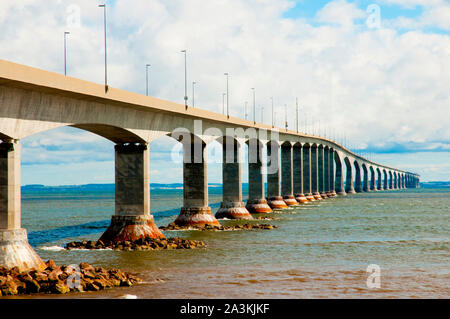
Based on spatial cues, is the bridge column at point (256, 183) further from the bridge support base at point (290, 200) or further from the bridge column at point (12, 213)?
the bridge column at point (12, 213)

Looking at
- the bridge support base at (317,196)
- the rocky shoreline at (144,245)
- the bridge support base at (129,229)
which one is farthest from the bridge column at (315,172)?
the rocky shoreline at (144,245)

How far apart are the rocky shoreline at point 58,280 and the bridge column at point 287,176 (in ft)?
223

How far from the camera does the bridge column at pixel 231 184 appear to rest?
65.1 meters

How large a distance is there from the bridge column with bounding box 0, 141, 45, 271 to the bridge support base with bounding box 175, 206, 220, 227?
26660 millimetres

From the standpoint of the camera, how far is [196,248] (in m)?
39.8

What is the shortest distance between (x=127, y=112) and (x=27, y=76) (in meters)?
12.7

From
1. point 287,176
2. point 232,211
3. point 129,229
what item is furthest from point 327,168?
point 129,229

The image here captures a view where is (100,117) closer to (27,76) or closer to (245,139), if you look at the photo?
(27,76)

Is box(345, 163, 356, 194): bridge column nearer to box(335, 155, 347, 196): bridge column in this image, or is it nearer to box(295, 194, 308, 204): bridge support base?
box(335, 155, 347, 196): bridge column

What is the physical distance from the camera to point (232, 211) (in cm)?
6500

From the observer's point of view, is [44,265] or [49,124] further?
[49,124]

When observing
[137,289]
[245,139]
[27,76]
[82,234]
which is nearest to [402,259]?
[137,289]

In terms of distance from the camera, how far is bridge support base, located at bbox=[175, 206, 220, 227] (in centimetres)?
5447

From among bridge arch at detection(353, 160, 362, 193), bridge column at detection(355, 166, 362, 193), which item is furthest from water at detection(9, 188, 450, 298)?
bridge column at detection(355, 166, 362, 193)
